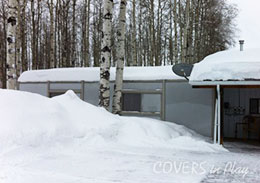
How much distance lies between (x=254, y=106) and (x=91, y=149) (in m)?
7.78

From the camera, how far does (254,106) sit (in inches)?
440

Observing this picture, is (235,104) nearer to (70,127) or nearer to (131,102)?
(131,102)

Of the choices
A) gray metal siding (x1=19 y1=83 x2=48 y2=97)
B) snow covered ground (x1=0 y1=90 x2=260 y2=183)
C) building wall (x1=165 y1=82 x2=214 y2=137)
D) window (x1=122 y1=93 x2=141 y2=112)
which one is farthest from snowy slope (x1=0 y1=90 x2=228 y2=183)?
gray metal siding (x1=19 y1=83 x2=48 y2=97)

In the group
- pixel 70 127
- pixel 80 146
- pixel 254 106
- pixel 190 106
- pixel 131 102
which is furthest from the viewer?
pixel 254 106

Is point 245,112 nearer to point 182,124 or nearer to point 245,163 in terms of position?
point 182,124

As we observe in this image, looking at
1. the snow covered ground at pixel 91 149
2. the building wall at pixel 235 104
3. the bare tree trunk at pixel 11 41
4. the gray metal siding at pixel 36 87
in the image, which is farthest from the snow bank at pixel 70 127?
the gray metal siding at pixel 36 87

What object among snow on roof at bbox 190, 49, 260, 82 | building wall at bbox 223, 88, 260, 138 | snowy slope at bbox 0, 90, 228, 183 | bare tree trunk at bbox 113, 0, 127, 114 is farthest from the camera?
building wall at bbox 223, 88, 260, 138

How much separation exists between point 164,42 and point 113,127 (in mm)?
20493

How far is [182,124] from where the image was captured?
33.4 feet

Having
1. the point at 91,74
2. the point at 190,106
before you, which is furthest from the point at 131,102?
the point at 190,106

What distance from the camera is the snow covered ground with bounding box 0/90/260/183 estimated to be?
14.7ft

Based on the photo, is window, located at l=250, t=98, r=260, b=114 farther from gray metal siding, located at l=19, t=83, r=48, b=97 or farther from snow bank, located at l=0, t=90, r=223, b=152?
gray metal siding, located at l=19, t=83, r=48, b=97

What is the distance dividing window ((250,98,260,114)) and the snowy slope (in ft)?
13.9

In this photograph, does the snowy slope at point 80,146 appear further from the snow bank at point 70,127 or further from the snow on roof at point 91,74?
the snow on roof at point 91,74
